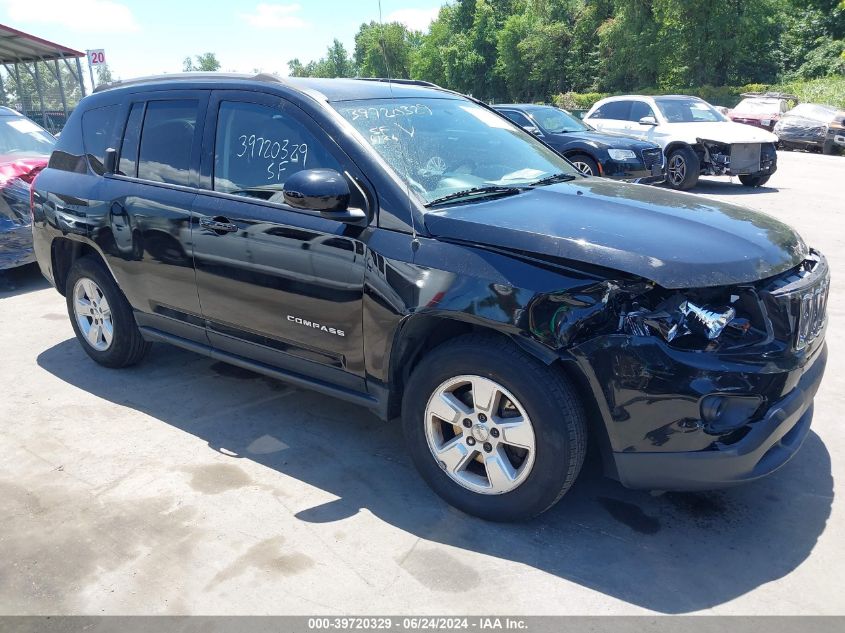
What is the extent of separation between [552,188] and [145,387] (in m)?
3.02

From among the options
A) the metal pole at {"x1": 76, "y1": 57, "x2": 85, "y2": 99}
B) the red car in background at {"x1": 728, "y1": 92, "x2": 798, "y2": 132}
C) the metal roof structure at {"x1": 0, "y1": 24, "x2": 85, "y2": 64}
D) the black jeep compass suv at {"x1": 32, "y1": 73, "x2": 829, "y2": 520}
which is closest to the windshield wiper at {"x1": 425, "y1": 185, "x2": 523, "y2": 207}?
the black jeep compass suv at {"x1": 32, "y1": 73, "x2": 829, "y2": 520}

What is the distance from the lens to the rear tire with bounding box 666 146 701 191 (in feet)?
41.3

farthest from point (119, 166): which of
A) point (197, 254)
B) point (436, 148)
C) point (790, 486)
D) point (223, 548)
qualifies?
point (790, 486)

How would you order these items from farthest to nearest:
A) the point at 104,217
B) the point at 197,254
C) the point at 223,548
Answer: the point at 104,217
the point at 197,254
the point at 223,548

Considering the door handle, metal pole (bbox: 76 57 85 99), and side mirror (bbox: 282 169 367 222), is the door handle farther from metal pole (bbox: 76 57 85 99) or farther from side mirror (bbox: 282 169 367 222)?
metal pole (bbox: 76 57 85 99)

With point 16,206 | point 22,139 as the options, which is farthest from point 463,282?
point 22,139

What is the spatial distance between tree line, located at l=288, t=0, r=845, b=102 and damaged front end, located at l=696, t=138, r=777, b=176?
1947 cm

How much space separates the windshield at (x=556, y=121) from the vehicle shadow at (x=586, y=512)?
9.10m

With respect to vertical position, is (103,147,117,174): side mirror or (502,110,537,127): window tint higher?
(103,147,117,174): side mirror

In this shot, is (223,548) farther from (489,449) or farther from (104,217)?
(104,217)

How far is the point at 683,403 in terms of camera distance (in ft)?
8.69

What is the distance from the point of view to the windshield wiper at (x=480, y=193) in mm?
3311

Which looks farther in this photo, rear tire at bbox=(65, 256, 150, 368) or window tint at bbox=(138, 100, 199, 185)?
rear tire at bbox=(65, 256, 150, 368)

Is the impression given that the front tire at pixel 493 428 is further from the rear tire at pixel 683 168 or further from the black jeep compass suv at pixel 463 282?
the rear tire at pixel 683 168
